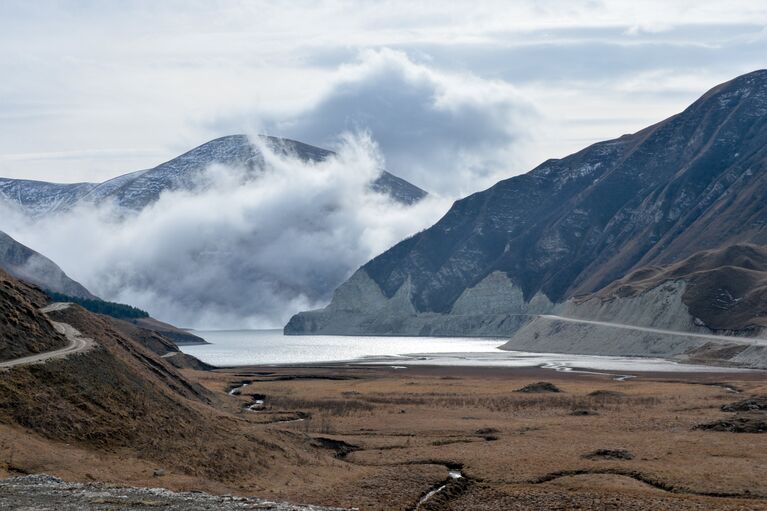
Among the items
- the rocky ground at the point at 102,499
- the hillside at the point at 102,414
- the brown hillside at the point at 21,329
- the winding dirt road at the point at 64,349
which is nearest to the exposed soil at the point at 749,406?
the hillside at the point at 102,414

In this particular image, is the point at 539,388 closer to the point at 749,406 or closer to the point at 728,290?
the point at 749,406

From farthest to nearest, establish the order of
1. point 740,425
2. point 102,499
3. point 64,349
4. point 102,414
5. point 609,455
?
point 740,425
point 64,349
point 609,455
point 102,414
point 102,499

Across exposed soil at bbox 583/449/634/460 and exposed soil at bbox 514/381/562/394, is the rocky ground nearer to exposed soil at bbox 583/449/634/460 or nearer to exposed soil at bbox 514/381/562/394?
exposed soil at bbox 583/449/634/460

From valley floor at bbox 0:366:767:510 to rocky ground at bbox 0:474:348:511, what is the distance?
2158 mm

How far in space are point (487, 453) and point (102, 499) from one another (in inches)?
906

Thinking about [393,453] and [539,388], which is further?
[539,388]

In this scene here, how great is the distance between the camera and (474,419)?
66.3 metres

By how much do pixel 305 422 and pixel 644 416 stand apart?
900 inches

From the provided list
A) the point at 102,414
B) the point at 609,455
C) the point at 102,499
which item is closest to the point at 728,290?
the point at 609,455

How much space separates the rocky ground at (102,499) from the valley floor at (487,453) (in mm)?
2158

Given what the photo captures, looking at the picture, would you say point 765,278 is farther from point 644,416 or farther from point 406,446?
point 406,446

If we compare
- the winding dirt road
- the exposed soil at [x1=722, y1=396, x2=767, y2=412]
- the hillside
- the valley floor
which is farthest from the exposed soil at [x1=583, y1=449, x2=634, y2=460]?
the winding dirt road

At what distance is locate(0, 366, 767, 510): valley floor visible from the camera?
1457 inches

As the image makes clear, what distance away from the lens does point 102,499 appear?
101 feet
